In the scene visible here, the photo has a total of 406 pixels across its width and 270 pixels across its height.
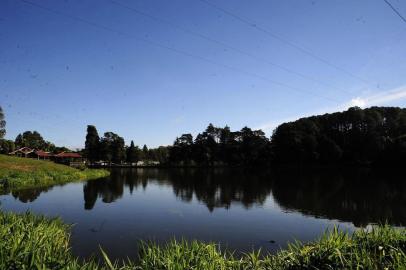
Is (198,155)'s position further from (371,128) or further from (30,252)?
(30,252)

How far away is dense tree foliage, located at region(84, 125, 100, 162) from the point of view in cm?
12081

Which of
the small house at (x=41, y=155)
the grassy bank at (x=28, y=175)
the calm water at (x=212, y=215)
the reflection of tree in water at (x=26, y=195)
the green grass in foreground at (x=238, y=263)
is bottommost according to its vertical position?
the calm water at (x=212, y=215)

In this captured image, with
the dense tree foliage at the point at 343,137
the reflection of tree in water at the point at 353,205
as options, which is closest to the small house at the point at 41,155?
the dense tree foliage at the point at 343,137

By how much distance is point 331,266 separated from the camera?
852 centimetres

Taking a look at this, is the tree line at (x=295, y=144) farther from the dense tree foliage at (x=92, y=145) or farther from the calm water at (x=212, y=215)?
the calm water at (x=212, y=215)

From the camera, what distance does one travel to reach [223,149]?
126 meters

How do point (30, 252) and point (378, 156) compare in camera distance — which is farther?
point (378, 156)

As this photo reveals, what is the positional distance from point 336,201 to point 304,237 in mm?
15534

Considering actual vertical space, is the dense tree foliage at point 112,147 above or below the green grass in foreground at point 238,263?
above

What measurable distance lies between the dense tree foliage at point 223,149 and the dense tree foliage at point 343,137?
5.94 metres

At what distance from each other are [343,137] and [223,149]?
39702 millimetres

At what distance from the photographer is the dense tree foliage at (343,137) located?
319 feet

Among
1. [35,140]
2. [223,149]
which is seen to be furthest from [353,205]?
[35,140]

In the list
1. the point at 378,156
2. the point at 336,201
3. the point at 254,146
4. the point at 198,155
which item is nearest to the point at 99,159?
the point at 198,155
